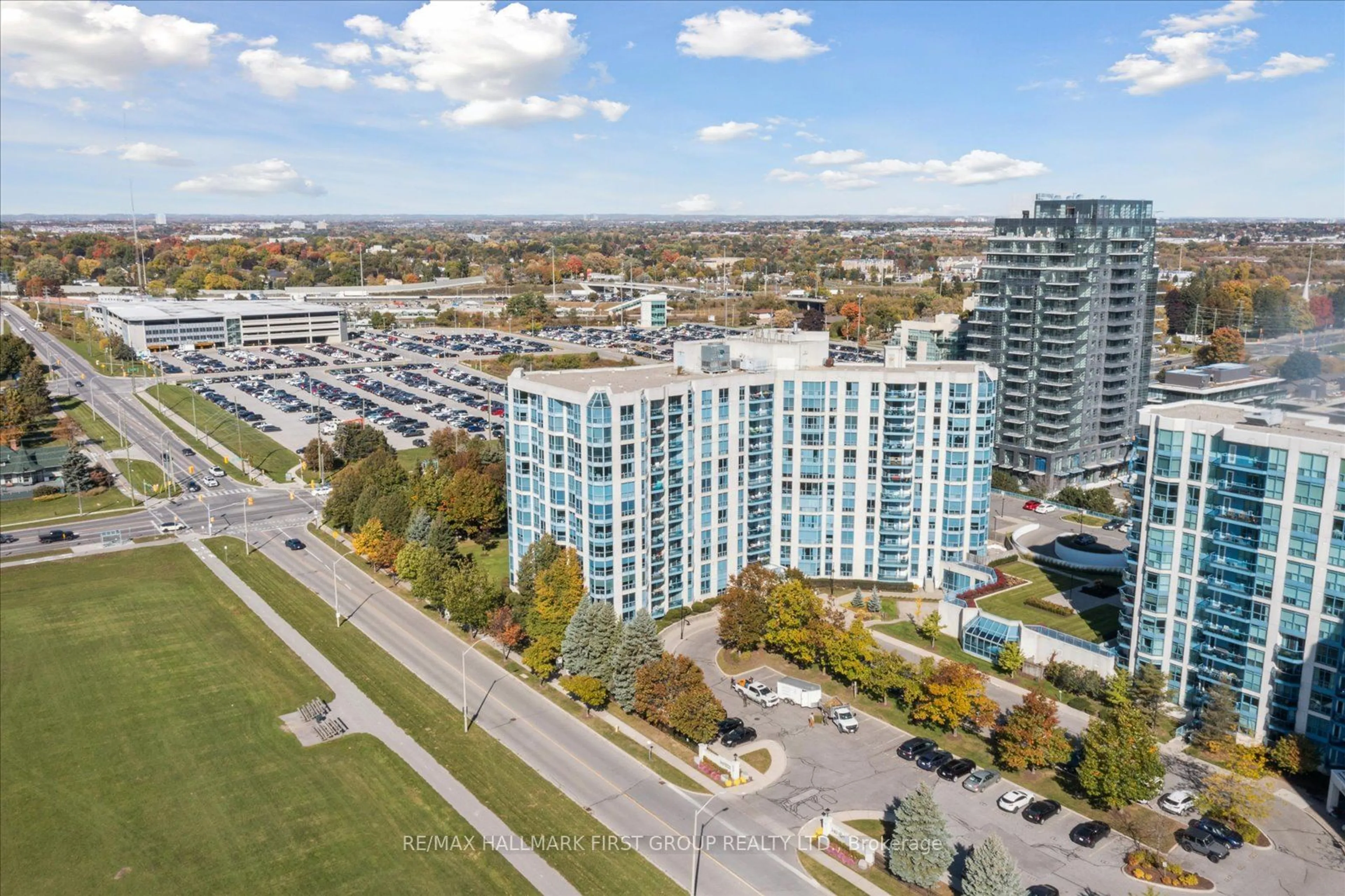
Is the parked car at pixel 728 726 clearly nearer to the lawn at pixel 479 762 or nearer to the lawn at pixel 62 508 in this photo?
the lawn at pixel 479 762

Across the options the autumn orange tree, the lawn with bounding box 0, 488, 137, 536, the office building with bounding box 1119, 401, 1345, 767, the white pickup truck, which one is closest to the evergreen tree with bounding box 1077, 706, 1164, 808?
the autumn orange tree

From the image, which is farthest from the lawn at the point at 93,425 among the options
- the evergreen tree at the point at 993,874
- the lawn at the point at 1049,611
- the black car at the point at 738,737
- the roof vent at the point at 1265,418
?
the roof vent at the point at 1265,418

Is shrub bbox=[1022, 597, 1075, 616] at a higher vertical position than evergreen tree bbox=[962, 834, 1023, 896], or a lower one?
lower

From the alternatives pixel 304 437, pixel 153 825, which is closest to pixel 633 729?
pixel 153 825

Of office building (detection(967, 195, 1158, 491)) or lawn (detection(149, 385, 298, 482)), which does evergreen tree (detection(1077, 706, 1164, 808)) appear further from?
lawn (detection(149, 385, 298, 482))

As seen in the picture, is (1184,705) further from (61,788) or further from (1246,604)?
(61,788)

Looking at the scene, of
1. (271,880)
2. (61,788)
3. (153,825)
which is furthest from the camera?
(61,788)

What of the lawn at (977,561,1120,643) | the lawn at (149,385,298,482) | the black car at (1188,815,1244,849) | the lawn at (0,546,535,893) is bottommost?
the lawn at (0,546,535,893)
